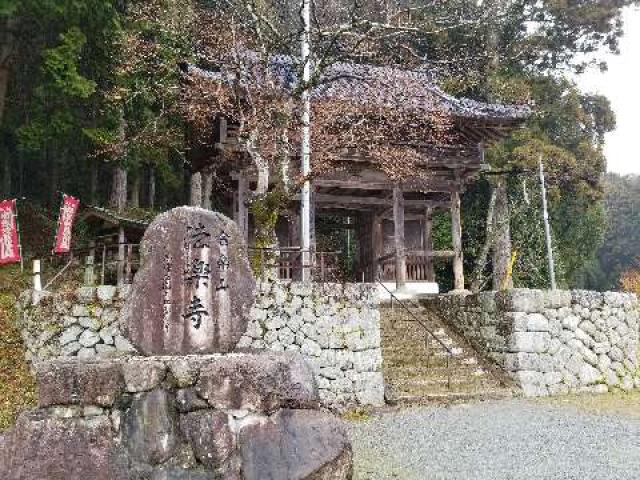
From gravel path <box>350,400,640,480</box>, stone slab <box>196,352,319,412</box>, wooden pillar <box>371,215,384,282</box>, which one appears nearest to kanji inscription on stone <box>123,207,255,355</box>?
stone slab <box>196,352,319,412</box>

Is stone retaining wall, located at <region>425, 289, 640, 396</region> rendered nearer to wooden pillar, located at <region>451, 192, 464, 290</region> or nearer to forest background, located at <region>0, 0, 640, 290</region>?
wooden pillar, located at <region>451, 192, 464, 290</region>

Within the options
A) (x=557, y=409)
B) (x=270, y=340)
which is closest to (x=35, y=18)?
(x=270, y=340)

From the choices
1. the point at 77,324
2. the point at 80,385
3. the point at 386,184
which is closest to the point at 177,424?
the point at 80,385

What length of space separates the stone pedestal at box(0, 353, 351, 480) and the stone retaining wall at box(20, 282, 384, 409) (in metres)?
4.42

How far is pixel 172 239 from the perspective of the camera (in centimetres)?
501

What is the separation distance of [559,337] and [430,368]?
103 inches

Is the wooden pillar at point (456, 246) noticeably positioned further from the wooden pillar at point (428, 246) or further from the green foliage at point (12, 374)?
the green foliage at point (12, 374)

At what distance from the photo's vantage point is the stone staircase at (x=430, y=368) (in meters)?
9.07

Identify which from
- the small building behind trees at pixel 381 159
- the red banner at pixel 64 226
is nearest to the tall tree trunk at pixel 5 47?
the small building behind trees at pixel 381 159

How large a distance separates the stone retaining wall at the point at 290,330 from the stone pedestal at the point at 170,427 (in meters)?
4.42

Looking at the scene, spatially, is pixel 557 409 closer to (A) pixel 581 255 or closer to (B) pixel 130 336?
(B) pixel 130 336

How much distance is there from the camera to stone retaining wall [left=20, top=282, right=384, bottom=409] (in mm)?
8773

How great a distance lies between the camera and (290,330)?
895cm

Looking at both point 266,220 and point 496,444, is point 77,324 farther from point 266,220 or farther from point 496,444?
point 496,444
